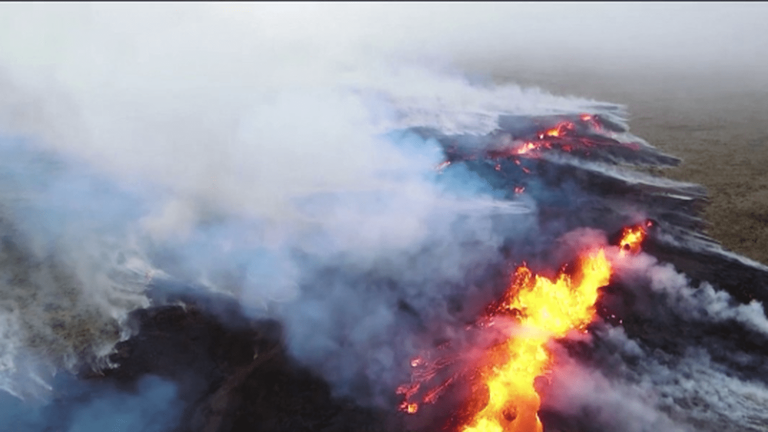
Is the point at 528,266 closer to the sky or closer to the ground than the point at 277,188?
closer to the ground

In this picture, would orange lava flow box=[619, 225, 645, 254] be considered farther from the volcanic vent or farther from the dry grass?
the dry grass

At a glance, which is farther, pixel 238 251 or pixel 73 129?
pixel 73 129

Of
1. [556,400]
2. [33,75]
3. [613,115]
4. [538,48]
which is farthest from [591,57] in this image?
[556,400]

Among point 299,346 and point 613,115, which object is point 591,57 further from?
point 299,346

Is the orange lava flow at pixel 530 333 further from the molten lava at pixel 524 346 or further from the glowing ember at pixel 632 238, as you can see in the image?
the glowing ember at pixel 632 238

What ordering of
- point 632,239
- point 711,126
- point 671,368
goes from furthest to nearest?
point 711,126 → point 632,239 → point 671,368

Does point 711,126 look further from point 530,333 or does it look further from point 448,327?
point 448,327

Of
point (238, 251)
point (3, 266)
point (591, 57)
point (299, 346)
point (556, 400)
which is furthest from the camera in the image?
point (591, 57)

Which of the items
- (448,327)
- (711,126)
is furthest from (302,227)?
(711,126)
